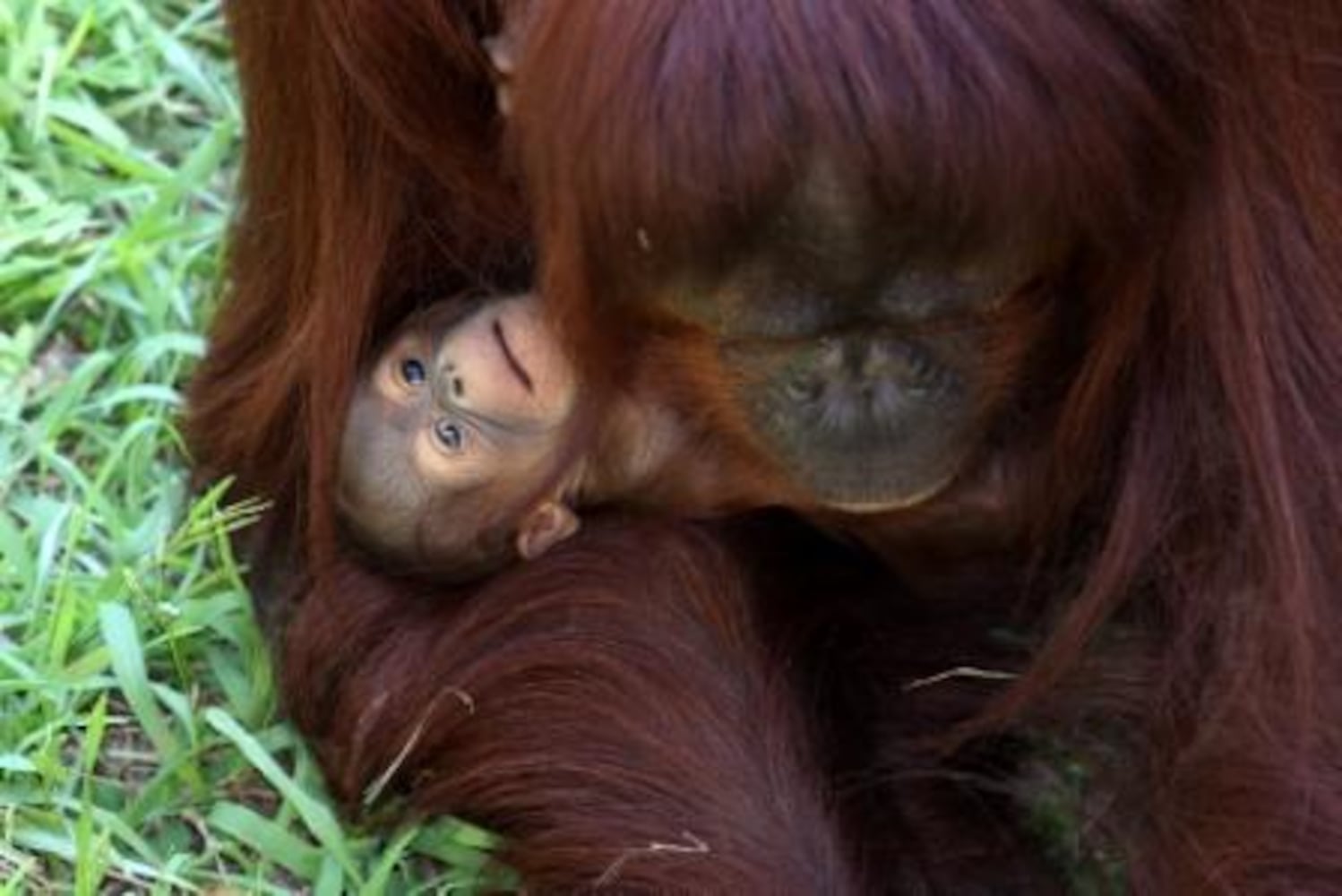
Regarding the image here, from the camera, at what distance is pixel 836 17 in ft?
7.04

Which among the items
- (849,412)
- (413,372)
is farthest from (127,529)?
(849,412)

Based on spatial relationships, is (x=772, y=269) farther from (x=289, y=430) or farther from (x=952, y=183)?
(x=289, y=430)

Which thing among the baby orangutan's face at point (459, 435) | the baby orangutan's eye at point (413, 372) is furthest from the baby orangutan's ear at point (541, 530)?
the baby orangutan's eye at point (413, 372)

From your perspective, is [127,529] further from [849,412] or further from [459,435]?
[849,412]

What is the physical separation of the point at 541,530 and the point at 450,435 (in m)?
0.11

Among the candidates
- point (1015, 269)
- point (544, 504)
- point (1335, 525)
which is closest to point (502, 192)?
point (544, 504)

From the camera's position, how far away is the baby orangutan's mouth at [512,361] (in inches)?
105

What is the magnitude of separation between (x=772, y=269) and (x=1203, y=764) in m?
0.51

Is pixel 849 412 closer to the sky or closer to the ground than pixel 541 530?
closer to the sky

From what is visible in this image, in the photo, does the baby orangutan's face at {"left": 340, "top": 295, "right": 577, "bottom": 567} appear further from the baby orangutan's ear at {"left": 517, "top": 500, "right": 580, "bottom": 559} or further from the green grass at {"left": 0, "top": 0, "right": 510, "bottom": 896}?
the green grass at {"left": 0, "top": 0, "right": 510, "bottom": 896}

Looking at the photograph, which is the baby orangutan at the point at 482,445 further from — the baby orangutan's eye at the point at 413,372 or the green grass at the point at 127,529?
the green grass at the point at 127,529

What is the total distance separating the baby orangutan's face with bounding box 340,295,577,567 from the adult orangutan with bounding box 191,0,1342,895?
0.10 ft

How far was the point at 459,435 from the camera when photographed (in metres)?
2.67

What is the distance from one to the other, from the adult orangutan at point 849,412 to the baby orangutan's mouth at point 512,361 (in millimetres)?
50
